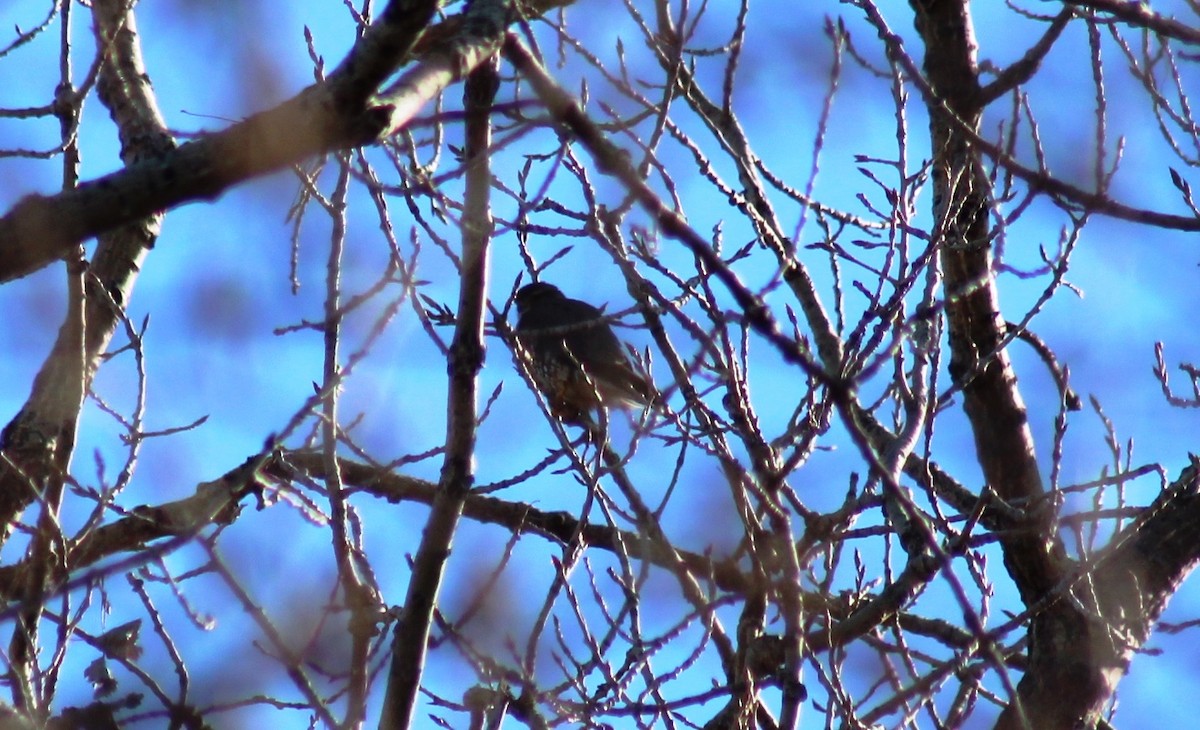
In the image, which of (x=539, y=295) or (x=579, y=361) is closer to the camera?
(x=579, y=361)

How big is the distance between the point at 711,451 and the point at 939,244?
3.38ft

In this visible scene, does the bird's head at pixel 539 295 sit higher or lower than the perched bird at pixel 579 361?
higher

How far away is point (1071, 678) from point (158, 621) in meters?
2.51

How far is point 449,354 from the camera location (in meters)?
2.96

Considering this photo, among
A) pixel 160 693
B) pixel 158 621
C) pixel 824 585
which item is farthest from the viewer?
pixel 824 585

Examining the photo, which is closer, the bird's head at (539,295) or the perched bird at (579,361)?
the perched bird at (579,361)

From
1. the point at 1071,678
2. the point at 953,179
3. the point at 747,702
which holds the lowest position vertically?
the point at 747,702

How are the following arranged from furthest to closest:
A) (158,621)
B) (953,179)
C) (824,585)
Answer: (953,179) < (824,585) < (158,621)

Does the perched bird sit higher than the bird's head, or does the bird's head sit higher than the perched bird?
the bird's head

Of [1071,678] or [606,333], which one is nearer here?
[1071,678]

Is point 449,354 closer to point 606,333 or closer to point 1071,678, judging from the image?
point 1071,678

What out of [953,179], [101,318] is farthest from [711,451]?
[101,318]

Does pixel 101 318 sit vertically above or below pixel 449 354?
above

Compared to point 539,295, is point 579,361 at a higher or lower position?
lower
